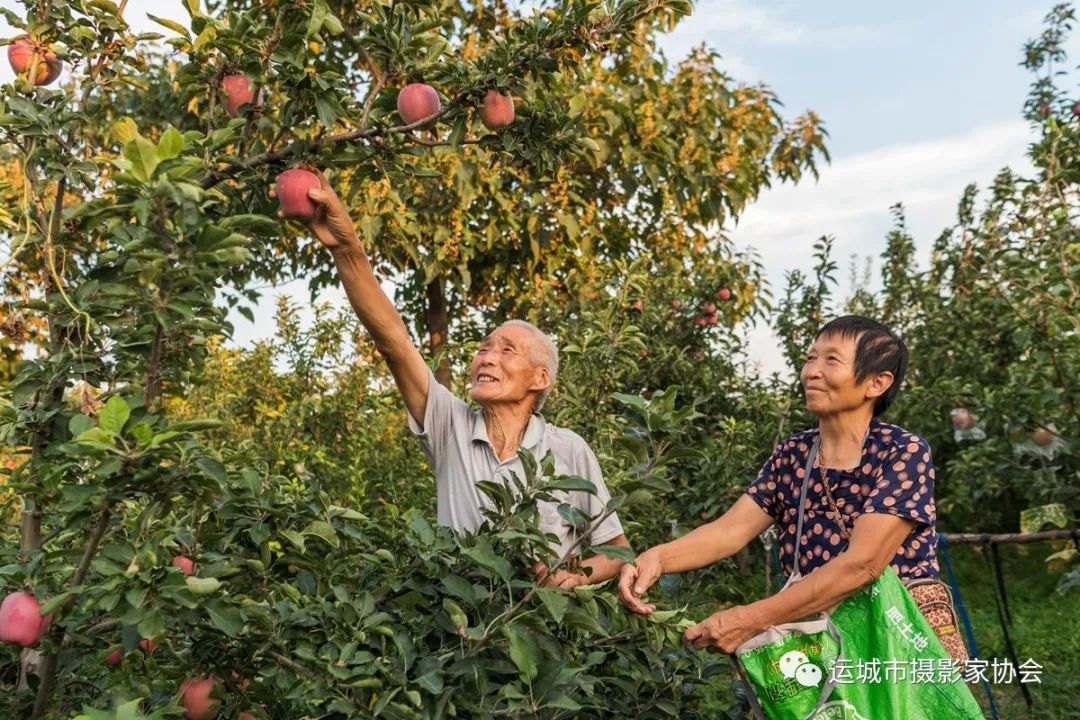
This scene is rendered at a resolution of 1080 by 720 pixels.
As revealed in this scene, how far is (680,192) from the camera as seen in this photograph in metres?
7.91

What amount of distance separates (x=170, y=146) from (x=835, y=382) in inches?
51.4

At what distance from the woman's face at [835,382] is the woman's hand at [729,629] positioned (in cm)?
43

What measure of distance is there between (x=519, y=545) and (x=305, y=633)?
0.38m

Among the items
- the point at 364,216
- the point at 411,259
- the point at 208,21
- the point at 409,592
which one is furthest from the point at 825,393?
the point at 411,259

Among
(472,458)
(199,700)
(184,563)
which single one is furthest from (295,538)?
(472,458)

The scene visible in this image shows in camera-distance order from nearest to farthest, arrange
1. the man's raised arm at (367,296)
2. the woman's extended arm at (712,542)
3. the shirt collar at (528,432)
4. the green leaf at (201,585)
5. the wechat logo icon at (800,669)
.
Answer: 1. the green leaf at (201,585)
2. the wechat logo icon at (800,669)
3. the man's raised arm at (367,296)
4. the woman's extended arm at (712,542)
5. the shirt collar at (528,432)

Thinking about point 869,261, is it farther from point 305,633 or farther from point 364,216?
point 305,633

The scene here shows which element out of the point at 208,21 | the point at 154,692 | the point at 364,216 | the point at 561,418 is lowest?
the point at 154,692

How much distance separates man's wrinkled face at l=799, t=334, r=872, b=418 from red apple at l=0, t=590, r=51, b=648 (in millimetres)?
1432

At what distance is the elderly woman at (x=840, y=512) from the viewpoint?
1870mm

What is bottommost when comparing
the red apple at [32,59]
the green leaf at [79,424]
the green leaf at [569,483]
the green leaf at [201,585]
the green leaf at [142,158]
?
the green leaf at [201,585]

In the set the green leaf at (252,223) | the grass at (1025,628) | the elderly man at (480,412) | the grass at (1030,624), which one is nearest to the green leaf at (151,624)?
the green leaf at (252,223)

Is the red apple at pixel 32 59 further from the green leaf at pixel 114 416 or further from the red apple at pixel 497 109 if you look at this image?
the green leaf at pixel 114 416

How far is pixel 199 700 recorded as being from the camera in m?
1.72
